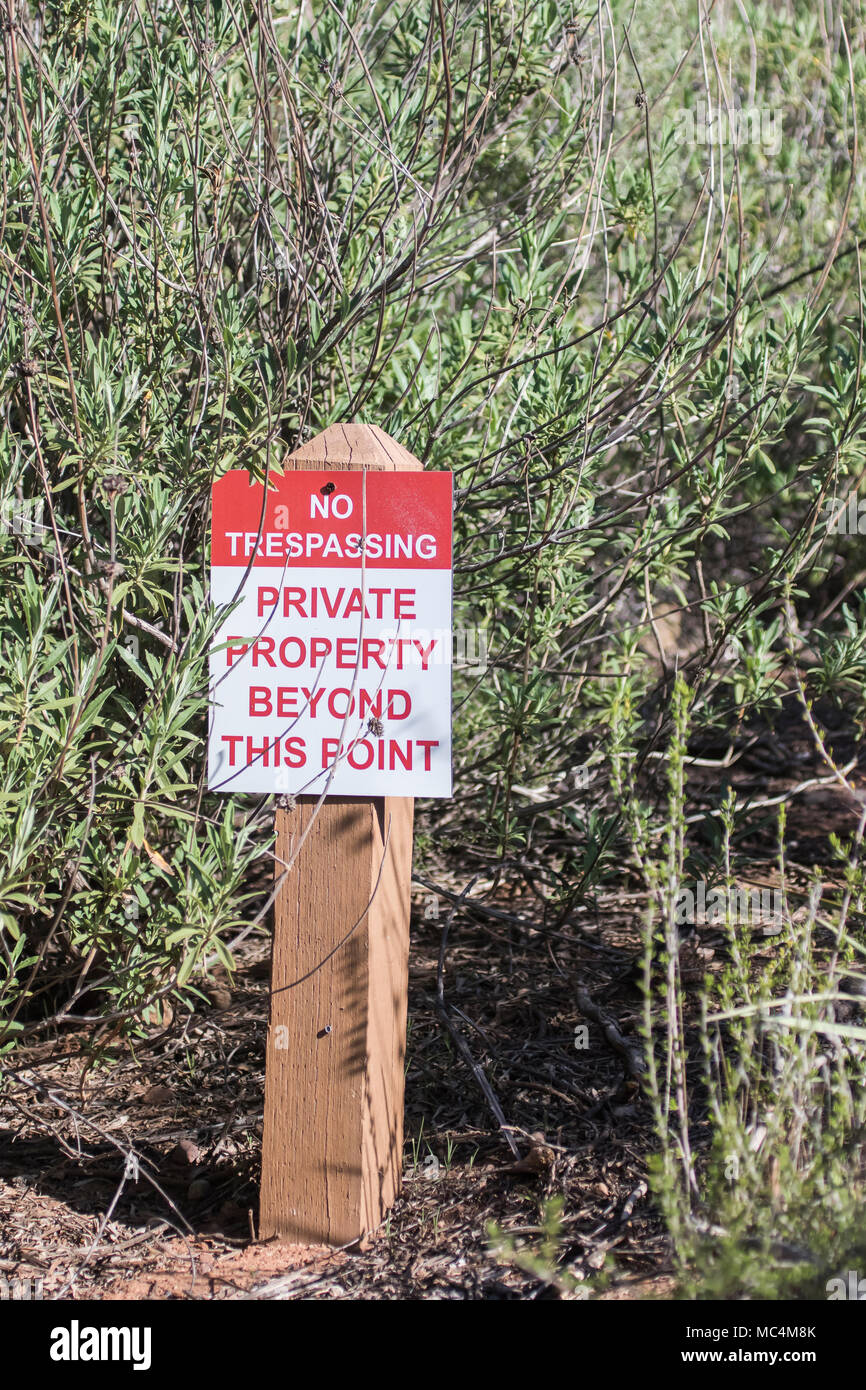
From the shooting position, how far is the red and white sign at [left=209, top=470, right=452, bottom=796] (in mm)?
2223

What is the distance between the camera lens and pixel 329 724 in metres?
2.24

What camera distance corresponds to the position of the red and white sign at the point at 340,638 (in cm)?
222

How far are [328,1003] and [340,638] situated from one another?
719 mm

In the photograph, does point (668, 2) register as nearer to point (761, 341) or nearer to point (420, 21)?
point (420, 21)

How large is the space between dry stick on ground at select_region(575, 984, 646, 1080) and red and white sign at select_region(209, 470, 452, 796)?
105cm

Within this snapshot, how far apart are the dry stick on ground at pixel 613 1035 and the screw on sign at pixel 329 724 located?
78 centimetres

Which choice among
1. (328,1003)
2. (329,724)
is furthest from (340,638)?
(328,1003)

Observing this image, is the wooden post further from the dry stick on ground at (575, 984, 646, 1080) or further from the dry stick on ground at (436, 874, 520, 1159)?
the dry stick on ground at (575, 984, 646, 1080)

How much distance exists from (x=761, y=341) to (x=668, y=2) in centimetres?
347

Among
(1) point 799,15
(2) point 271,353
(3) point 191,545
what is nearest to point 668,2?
(1) point 799,15

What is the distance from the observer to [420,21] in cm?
352

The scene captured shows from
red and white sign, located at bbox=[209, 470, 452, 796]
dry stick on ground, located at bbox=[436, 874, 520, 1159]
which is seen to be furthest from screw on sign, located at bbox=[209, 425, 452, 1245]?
dry stick on ground, located at bbox=[436, 874, 520, 1159]

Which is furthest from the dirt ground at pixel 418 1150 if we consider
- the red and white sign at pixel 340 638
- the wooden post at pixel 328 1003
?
the red and white sign at pixel 340 638

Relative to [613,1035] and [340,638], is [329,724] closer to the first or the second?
[340,638]
